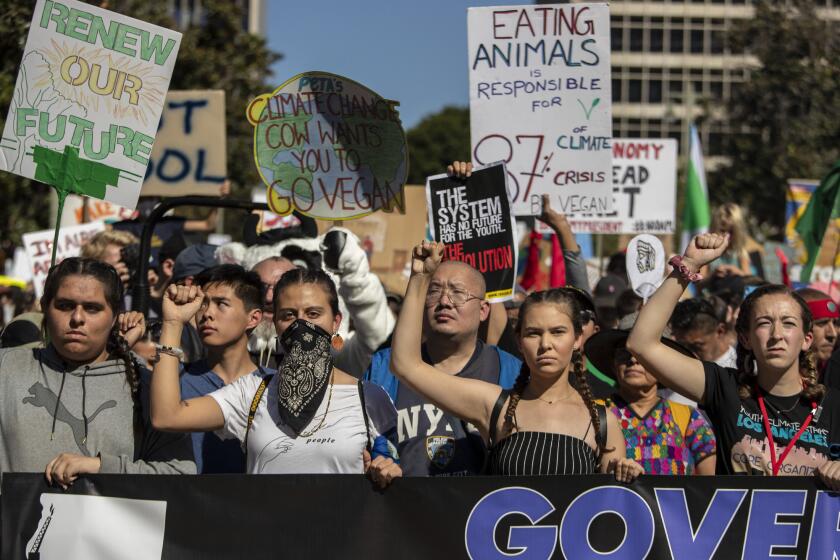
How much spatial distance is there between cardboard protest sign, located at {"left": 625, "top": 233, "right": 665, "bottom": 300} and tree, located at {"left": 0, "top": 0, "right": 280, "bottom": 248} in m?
12.3

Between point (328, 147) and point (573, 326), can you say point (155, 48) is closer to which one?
point (328, 147)

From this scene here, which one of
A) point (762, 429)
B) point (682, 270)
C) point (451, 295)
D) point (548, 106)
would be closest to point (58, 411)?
point (451, 295)

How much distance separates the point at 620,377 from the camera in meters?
5.32

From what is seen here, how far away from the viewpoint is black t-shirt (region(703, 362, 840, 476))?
446 cm

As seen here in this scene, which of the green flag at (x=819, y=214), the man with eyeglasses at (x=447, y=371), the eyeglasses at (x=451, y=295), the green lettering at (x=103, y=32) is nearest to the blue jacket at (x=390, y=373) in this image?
the man with eyeglasses at (x=447, y=371)

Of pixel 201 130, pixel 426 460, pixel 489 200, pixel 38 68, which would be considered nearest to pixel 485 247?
pixel 489 200

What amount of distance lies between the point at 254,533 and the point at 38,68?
7.96 ft

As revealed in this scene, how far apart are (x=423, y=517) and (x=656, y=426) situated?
1188 millimetres

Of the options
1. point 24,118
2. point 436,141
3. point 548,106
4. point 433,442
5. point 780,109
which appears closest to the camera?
point 433,442

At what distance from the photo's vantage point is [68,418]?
450cm

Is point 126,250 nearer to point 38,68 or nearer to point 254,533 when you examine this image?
point 38,68

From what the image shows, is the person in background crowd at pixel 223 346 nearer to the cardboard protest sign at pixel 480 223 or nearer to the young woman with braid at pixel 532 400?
the young woman with braid at pixel 532 400

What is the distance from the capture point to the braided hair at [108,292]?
182 inches

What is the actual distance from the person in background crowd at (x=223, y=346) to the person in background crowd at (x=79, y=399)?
31cm
